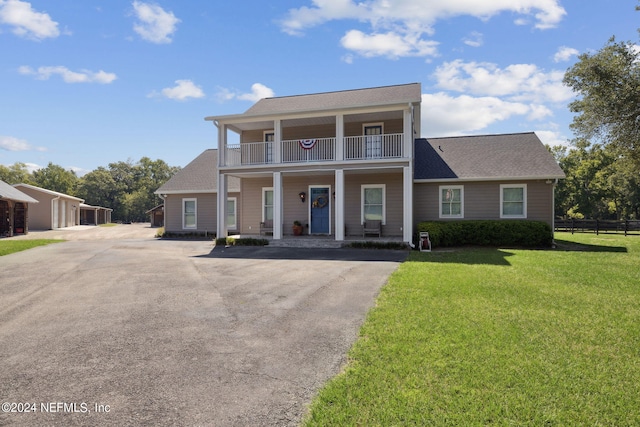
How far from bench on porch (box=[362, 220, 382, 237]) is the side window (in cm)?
28

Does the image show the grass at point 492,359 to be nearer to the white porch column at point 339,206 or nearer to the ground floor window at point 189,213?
the white porch column at point 339,206

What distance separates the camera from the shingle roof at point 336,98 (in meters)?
18.7

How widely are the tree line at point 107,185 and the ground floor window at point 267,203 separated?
169 ft

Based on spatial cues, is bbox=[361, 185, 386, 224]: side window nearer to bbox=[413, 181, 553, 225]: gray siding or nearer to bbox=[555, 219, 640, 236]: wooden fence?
bbox=[413, 181, 553, 225]: gray siding

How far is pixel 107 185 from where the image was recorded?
66938 millimetres

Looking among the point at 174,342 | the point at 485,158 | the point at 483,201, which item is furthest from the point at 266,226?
the point at 174,342

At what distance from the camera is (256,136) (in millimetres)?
19031

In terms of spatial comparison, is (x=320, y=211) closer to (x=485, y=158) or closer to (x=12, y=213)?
(x=485, y=158)

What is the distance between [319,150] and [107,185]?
62.8 m

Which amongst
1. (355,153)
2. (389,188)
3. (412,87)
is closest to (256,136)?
(355,153)

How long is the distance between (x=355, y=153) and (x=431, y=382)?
536 inches

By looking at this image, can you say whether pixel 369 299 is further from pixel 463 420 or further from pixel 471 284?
pixel 463 420

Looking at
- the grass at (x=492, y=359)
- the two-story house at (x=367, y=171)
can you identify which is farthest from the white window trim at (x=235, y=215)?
the grass at (x=492, y=359)

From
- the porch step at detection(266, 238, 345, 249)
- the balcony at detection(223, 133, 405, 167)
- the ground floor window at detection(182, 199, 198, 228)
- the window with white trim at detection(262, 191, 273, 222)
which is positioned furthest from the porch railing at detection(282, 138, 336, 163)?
the ground floor window at detection(182, 199, 198, 228)
